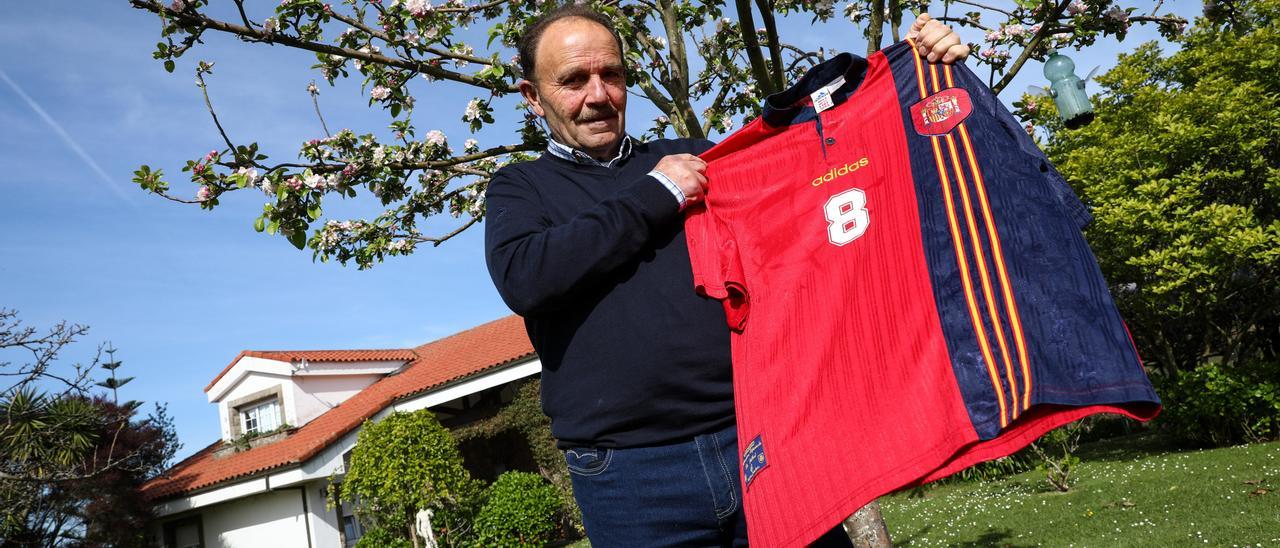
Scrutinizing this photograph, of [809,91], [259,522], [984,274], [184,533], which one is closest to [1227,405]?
[809,91]

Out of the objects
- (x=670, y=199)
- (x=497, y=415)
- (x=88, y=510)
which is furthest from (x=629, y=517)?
(x=88, y=510)

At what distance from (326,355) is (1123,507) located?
58.1 ft

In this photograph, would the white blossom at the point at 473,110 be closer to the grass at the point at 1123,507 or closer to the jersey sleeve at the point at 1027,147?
the jersey sleeve at the point at 1027,147

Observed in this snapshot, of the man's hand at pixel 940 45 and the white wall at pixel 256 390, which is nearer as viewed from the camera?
the man's hand at pixel 940 45

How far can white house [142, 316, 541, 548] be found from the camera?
1712 cm

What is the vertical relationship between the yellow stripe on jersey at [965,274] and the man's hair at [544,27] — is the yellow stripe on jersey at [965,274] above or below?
below

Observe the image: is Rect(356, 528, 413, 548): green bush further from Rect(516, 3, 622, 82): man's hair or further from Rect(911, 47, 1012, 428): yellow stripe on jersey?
Rect(911, 47, 1012, 428): yellow stripe on jersey

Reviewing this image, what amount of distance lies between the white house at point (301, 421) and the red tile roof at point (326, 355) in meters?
0.03

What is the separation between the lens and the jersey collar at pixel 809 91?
2.61m

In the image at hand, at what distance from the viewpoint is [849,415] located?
6.46 feet

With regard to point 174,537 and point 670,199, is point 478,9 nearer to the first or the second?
point 670,199

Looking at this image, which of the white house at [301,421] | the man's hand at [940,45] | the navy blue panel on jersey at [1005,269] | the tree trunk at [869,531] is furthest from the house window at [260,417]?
the navy blue panel on jersey at [1005,269]

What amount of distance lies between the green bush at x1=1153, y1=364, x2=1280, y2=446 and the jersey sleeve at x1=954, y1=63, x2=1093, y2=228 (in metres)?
13.8

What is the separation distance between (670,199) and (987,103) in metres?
0.91
